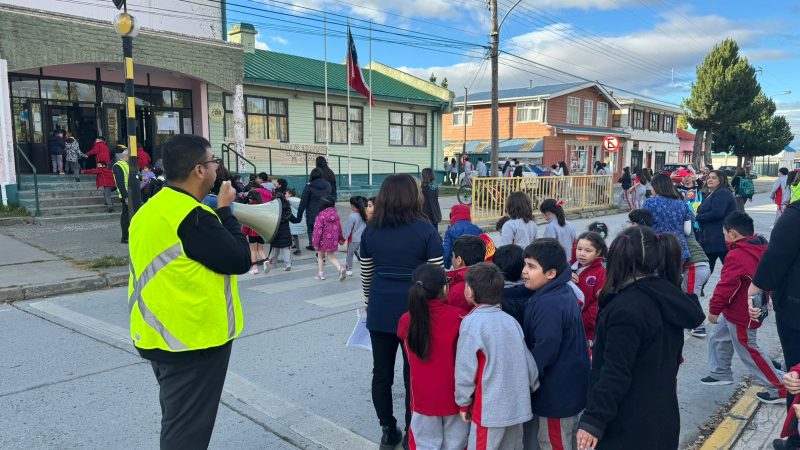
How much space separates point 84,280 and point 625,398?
8.13 m

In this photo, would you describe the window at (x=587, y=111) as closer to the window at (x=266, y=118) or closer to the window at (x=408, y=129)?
the window at (x=408, y=129)

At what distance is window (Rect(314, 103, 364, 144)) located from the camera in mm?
21703

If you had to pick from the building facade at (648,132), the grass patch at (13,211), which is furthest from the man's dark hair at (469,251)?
the building facade at (648,132)

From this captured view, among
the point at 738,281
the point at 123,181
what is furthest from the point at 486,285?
the point at 123,181

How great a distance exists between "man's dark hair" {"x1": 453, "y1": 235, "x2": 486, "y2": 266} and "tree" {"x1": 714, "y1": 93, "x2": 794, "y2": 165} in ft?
161

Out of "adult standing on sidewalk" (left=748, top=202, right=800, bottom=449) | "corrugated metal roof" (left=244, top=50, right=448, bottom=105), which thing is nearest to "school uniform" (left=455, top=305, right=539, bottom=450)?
"adult standing on sidewalk" (left=748, top=202, right=800, bottom=449)

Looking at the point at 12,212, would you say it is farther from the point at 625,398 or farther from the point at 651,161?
the point at 651,161

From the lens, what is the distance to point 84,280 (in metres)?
8.16

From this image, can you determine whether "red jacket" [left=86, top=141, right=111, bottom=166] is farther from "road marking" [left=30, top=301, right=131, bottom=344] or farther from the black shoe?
the black shoe

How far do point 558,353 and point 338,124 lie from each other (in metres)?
20.6

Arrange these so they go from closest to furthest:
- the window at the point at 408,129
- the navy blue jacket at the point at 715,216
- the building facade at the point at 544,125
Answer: the navy blue jacket at the point at 715,216 → the window at the point at 408,129 → the building facade at the point at 544,125

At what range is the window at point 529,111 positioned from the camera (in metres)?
34.7

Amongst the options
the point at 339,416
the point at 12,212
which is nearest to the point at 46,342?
the point at 339,416

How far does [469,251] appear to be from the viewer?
3461mm
